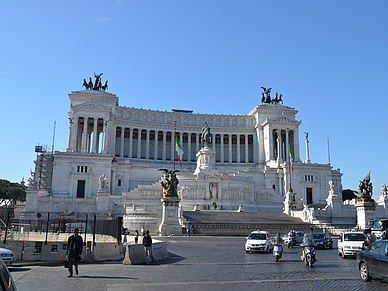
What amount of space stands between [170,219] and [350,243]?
21.9 m

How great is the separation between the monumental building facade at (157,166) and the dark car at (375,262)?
3324cm

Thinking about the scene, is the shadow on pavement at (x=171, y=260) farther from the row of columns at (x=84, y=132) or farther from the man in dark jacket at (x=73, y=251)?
the row of columns at (x=84, y=132)

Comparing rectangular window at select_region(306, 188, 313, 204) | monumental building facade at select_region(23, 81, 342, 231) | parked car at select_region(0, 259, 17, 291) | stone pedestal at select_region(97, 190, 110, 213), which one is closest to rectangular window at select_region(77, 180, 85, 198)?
monumental building facade at select_region(23, 81, 342, 231)

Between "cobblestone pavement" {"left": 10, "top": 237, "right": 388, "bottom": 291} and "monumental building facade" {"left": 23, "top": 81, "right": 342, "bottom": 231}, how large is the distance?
2755cm

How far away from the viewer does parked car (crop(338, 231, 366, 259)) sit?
21.4 m

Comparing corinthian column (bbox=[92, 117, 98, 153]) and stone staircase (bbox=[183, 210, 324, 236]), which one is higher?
corinthian column (bbox=[92, 117, 98, 153])

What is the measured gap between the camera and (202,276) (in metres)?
14.7

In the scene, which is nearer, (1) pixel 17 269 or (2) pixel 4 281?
(2) pixel 4 281

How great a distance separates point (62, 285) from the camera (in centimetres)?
1280

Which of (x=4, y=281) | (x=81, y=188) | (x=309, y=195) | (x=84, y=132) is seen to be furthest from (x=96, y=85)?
(x=4, y=281)

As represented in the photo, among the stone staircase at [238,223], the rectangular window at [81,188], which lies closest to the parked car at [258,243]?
the stone staircase at [238,223]

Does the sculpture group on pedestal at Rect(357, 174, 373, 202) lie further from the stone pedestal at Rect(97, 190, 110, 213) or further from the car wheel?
the stone pedestal at Rect(97, 190, 110, 213)

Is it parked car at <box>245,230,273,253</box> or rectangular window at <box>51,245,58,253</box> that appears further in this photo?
parked car at <box>245,230,273,253</box>

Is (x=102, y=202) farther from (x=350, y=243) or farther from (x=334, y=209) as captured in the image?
(x=350, y=243)
